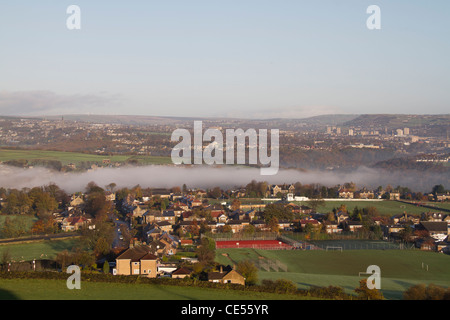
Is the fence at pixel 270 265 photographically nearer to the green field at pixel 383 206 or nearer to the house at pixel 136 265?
the house at pixel 136 265

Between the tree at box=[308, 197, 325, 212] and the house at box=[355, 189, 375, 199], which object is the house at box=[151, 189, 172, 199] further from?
the house at box=[355, 189, 375, 199]

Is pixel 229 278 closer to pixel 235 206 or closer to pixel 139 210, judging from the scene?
pixel 139 210

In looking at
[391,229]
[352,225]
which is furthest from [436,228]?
[352,225]

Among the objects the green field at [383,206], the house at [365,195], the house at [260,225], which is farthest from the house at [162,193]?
the house at [365,195]

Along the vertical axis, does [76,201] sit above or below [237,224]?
above

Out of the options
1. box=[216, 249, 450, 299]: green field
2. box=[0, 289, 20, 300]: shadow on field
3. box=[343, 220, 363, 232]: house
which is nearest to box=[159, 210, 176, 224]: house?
box=[216, 249, 450, 299]: green field
